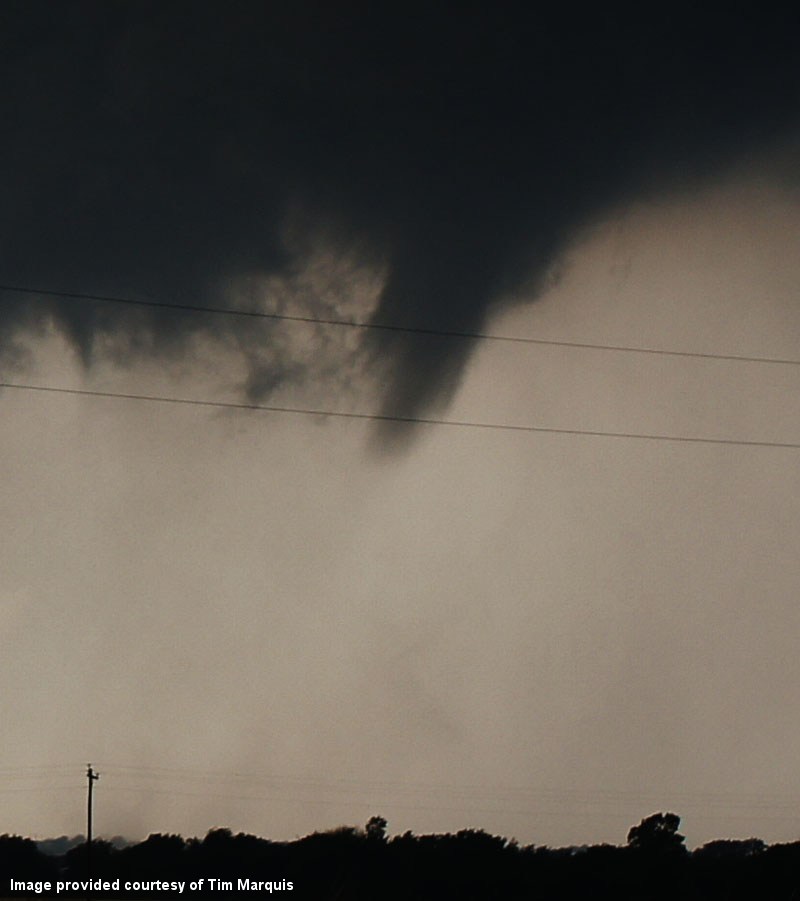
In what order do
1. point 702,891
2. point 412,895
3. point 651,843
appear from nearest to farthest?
point 702,891 < point 412,895 < point 651,843

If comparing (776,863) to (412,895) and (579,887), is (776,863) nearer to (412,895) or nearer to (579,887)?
(579,887)

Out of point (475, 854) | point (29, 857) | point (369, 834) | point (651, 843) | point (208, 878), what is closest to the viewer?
point (475, 854)

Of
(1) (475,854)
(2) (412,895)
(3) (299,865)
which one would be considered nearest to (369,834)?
(3) (299,865)

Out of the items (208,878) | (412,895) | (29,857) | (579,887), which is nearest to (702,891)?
(579,887)

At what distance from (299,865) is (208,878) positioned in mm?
11963

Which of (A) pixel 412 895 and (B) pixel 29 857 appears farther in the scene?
(B) pixel 29 857

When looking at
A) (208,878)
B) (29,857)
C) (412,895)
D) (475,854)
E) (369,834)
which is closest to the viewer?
(412,895)

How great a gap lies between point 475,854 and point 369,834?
39.0 m

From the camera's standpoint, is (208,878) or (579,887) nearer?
(579,887)

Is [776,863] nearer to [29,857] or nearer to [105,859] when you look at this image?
[105,859]

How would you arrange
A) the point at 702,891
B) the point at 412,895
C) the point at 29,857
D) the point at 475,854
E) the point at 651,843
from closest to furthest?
the point at 702,891 < the point at 412,895 < the point at 475,854 < the point at 651,843 < the point at 29,857

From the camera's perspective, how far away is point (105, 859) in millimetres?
161750

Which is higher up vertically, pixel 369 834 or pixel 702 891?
pixel 369 834

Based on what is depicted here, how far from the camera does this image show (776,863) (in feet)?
361
